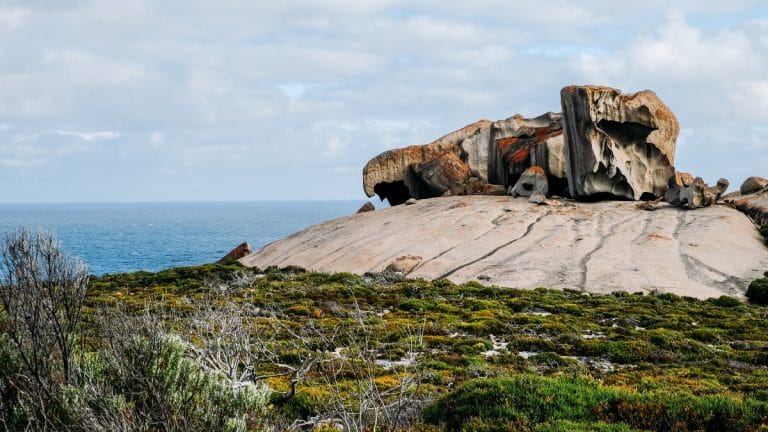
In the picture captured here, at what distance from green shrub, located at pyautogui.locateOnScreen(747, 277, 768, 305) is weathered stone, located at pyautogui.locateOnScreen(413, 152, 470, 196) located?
28.6m

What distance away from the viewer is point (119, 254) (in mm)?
119938

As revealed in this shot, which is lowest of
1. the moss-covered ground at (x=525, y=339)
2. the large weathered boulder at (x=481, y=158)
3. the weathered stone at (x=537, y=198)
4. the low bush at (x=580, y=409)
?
the moss-covered ground at (x=525, y=339)

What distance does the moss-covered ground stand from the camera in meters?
15.6

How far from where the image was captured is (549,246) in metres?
47.2

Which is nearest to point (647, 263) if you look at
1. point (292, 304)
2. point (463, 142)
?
point (292, 304)

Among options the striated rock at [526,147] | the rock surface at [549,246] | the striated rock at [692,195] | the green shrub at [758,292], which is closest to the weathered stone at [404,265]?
the rock surface at [549,246]

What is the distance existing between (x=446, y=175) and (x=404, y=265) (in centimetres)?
1855

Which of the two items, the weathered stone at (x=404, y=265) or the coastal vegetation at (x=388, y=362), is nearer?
the coastal vegetation at (x=388, y=362)

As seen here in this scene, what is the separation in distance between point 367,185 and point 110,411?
2161 inches

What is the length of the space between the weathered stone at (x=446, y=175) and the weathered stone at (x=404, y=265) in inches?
659

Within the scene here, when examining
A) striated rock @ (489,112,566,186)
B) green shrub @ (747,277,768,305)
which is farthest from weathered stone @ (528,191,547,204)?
green shrub @ (747,277,768,305)

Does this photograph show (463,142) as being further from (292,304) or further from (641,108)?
(292,304)

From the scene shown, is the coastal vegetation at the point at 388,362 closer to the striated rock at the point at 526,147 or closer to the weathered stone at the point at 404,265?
the weathered stone at the point at 404,265

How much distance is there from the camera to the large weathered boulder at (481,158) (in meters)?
62.6
